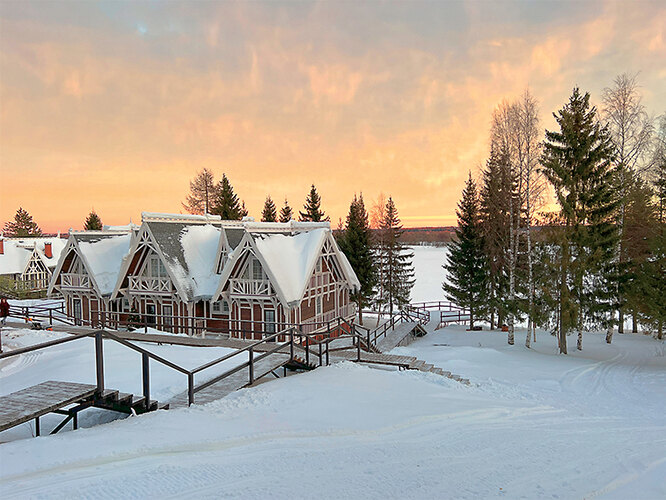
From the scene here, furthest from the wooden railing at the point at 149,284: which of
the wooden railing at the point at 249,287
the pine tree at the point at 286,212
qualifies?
the pine tree at the point at 286,212

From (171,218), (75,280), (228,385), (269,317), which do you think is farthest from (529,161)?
(75,280)

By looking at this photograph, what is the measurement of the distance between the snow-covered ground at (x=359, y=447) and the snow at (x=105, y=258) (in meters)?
14.8

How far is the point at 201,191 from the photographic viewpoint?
171ft

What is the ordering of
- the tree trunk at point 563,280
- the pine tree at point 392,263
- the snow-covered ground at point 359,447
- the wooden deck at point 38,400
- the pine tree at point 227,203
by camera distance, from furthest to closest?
the pine tree at point 227,203, the pine tree at point 392,263, the tree trunk at point 563,280, the wooden deck at point 38,400, the snow-covered ground at point 359,447

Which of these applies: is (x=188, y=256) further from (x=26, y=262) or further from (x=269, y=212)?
(x=26, y=262)

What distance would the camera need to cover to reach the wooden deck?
16.8 feet

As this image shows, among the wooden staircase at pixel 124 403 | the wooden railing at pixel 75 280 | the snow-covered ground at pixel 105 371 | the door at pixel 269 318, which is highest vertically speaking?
the wooden railing at pixel 75 280

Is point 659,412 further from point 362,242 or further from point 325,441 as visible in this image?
point 362,242

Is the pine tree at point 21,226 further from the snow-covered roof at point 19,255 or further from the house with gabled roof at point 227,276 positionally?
the house with gabled roof at point 227,276

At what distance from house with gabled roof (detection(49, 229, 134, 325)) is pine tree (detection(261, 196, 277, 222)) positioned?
21.6 m

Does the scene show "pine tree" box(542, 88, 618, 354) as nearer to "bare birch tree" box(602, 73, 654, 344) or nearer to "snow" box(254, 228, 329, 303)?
"bare birch tree" box(602, 73, 654, 344)

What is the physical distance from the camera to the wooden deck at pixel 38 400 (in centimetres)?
511

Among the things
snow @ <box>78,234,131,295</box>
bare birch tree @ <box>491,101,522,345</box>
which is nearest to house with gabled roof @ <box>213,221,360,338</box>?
snow @ <box>78,234,131,295</box>

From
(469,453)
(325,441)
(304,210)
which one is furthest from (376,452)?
(304,210)
